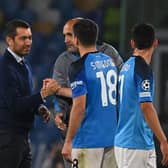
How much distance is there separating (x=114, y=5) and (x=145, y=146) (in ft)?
15.8

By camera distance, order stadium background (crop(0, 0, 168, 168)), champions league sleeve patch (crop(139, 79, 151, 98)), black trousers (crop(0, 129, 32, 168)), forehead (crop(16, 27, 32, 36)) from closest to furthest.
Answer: champions league sleeve patch (crop(139, 79, 151, 98)) < black trousers (crop(0, 129, 32, 168)) < forehead (crop(16, 27, 32, 36)) < stadium background (crop(0, 0, 168, 168))

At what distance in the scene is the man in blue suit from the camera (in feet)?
24.7

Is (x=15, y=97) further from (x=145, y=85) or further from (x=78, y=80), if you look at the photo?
(x=145, y=85)

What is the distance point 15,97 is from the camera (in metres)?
7.54


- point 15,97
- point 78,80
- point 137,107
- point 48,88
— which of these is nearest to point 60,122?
point 48,88

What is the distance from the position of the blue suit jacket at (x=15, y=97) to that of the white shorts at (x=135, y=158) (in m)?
0.85

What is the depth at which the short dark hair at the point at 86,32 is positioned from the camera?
7.16m

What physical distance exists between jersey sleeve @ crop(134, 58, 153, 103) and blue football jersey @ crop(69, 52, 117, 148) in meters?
0.30

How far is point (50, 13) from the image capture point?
39.3 feet

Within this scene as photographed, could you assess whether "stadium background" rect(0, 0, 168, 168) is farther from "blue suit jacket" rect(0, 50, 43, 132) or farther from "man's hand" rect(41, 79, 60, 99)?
"man's hand" rect(41, 79, 60, 99)

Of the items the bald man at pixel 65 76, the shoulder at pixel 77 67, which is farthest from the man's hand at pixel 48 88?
the shoulder at pixel 77 67

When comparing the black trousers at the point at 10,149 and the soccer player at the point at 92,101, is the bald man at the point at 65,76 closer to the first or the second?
the black trousers at the point at 10,149

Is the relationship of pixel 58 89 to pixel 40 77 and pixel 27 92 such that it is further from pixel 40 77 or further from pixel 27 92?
pixel 40 77

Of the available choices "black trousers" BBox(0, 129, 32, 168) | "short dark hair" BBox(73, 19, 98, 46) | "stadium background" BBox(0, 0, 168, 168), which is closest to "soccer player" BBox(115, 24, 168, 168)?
"short dark hair" BBox(73, 19, 98, 46)
